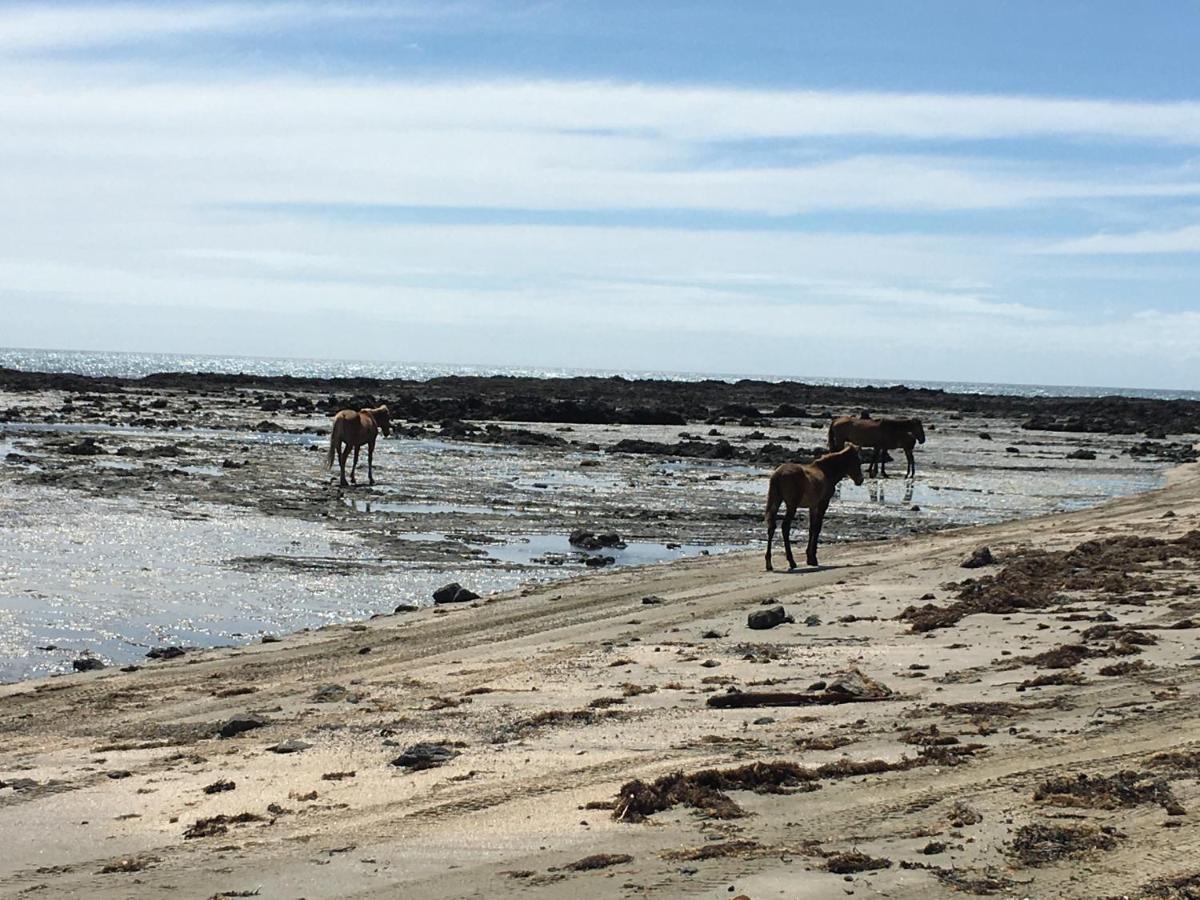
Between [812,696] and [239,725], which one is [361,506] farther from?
[812,696]

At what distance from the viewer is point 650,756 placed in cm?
792

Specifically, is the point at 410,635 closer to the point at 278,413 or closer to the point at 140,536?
the point at 140,536

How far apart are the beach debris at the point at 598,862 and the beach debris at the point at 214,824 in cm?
199

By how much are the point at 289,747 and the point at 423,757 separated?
1077 mm

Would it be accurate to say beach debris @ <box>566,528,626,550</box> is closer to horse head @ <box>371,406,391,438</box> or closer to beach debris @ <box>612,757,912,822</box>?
beach debris @ <box>612,757,912,822</box>

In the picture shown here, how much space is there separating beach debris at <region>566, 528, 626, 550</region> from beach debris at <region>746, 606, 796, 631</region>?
7988mm

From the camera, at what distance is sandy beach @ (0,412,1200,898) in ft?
19.5

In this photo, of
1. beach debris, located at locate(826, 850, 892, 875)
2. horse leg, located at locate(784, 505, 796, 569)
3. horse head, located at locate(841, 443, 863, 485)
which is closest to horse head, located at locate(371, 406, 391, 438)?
horse head, located at locate(841, 443, 863, 485)

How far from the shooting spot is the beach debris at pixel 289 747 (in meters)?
8.55

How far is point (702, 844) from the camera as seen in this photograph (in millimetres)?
6242

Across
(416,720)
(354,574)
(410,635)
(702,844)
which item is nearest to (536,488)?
(354,574)

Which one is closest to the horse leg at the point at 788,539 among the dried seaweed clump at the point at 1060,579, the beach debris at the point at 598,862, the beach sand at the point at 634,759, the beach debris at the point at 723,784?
the dried seaweed clump at the point at 1060,579

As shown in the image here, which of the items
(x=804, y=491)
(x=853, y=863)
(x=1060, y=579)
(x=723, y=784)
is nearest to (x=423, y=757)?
(x=723, y=784)

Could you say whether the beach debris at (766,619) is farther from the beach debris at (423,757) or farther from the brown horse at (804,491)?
the beach debris at (423,757)
